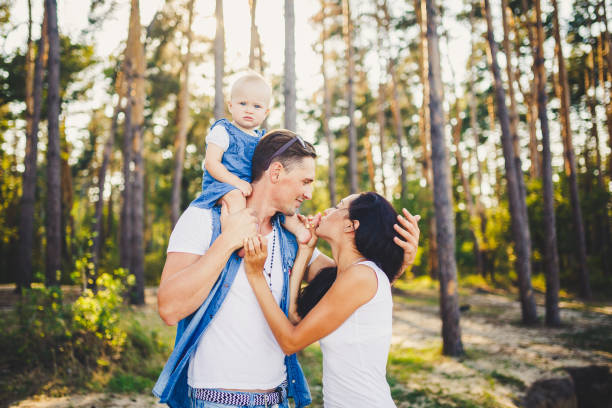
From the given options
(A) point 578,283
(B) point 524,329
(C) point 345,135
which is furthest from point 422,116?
(B) point 524,329

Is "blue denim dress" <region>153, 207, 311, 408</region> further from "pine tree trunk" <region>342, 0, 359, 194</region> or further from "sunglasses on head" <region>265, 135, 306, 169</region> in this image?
"pine tree trunk" <region>342, 0, 359, 194</region>

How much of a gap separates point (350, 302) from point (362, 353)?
281 millimetres

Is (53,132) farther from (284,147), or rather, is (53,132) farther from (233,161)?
(284,147)

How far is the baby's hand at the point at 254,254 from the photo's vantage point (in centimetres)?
160

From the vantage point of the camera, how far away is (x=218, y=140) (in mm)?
2258

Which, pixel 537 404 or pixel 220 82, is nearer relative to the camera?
pixel 537 404

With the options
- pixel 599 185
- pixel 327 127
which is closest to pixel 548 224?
pixel 327 127

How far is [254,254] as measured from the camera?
1.61m

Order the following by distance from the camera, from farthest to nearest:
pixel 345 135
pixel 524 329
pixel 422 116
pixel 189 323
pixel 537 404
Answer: pixel 345 135 → pixel 422 116 → pixel 524 329 → pixel 537 404 → pixel 189 323

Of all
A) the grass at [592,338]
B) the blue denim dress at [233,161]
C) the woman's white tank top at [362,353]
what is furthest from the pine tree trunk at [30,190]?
the grass at [592,338]

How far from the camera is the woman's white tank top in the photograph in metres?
1.89

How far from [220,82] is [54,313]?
22.5 ft

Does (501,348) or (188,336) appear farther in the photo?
(501,348)

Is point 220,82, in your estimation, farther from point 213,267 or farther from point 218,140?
point 213,267
